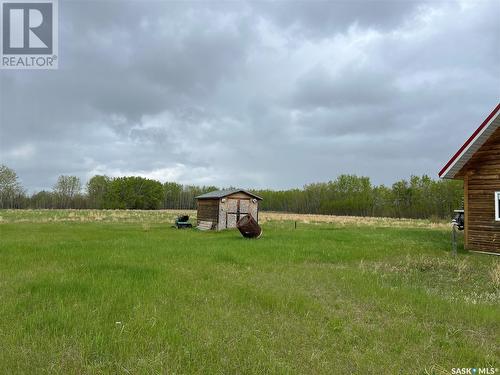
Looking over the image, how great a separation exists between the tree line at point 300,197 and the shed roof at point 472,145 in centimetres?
7306

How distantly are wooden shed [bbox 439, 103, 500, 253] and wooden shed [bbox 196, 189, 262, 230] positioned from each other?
1676cm

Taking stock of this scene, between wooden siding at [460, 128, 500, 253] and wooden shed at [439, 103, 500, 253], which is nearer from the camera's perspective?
wooden shed at [439, 103, 500, 253]

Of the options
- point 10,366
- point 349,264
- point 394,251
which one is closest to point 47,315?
point 10,366

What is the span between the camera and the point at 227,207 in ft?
101

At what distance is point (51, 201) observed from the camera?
390 ft

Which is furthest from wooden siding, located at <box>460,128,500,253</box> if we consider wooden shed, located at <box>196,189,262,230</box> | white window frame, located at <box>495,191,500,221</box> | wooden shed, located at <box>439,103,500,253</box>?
wooden shed, located at <box>196,189,262,230</box>

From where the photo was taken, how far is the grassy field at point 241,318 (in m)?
→ 4.97

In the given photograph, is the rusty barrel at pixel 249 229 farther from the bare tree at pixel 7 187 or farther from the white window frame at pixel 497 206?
the bare tree at pixel 7 187

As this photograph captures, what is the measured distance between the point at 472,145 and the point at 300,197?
110487 millimetres

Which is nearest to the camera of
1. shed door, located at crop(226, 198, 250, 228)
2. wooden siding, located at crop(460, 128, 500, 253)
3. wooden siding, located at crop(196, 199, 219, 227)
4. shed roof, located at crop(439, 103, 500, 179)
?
shed roof, located at crop(439, 103, 500, 179)

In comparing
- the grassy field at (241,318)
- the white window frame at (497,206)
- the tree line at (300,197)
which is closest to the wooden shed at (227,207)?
the grassy field at (241,318)

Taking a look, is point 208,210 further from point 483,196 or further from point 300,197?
point 300,197

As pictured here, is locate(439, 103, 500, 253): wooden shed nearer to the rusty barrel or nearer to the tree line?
the rusty barrel

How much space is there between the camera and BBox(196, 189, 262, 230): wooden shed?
1197 inches
